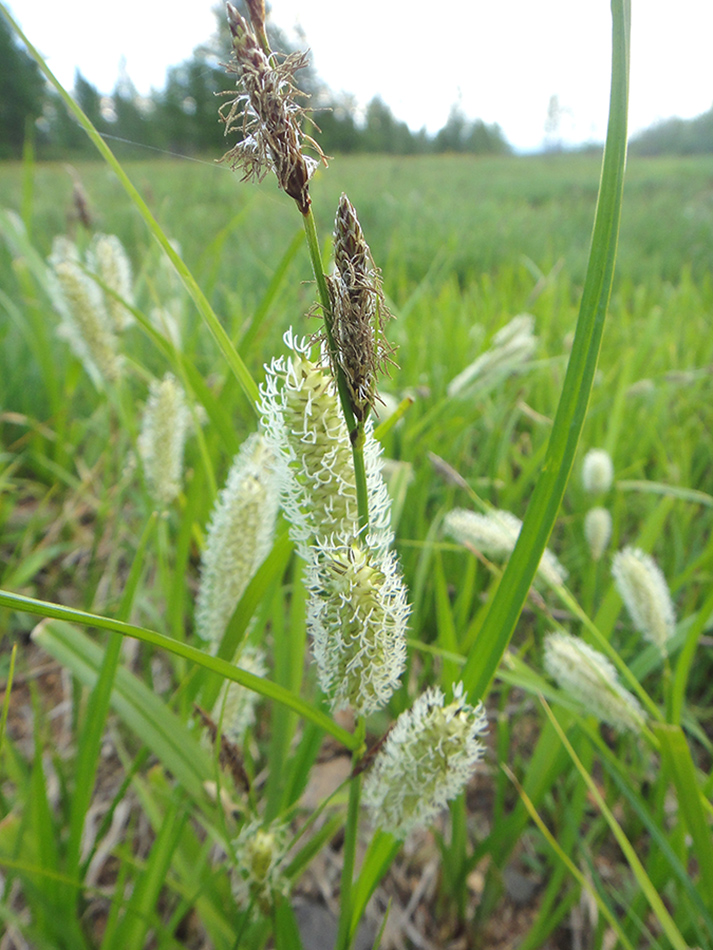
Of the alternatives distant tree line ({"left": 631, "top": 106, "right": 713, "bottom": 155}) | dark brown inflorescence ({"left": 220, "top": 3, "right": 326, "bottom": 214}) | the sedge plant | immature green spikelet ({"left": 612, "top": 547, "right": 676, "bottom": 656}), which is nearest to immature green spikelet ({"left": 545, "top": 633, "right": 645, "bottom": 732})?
the sedge plant

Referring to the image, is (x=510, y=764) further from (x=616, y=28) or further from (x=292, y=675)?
(x=616, y=28)

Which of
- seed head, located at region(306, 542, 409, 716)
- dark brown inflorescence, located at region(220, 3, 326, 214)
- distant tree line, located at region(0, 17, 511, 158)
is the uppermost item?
distant tree line, located at region(0, 17, 511, 158)

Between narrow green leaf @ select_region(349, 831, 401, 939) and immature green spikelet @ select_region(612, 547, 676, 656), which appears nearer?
narrow green leaf @ select_region(349, 831, 401, 939)

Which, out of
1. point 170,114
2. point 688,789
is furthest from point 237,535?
point 170,114

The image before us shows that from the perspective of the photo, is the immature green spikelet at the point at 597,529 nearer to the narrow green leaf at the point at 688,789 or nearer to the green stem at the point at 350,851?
the narrow green leaf at the point at 688,789

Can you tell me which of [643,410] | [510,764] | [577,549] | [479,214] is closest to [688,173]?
[479,214]

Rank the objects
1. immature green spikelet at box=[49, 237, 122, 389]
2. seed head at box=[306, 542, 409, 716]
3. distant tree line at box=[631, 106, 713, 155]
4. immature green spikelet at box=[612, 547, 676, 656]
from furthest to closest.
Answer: distant tree line at box=[631, 106, 713, 155] → immature green spikelet at box=[49, 237, 122, 389] → immature green spikelet at box=[612, 547, 676, 656] → seed head at box=[306, 542, 409, 716]

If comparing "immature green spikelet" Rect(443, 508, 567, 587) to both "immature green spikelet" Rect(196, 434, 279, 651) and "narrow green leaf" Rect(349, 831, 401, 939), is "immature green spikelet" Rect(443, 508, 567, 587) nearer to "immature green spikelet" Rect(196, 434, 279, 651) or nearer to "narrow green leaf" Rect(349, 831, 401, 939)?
"immature green spikelet" Rect(196, 434, 279, 651)
